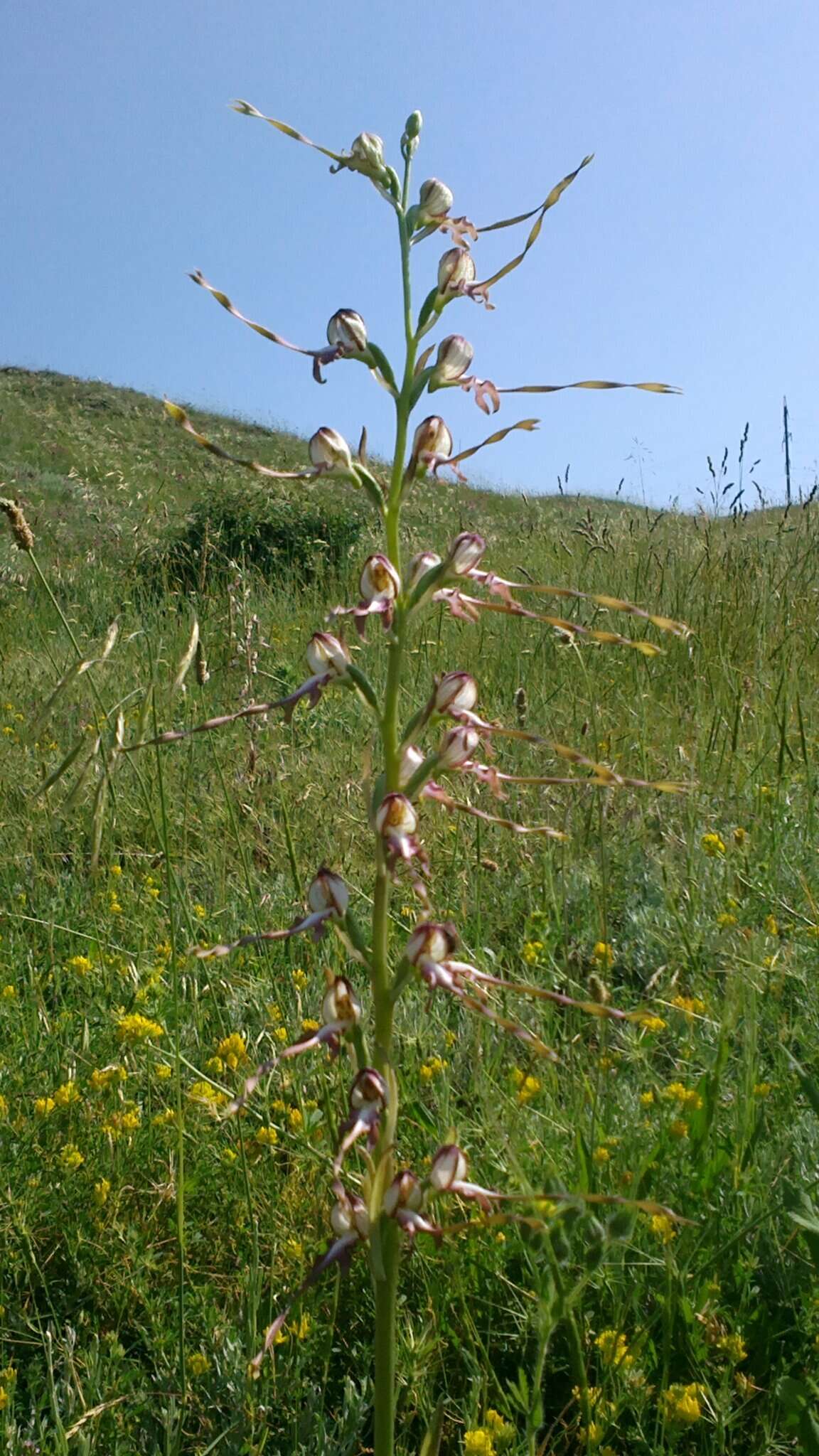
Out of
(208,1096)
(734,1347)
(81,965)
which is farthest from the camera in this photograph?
(81,965)

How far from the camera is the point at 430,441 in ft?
4.04

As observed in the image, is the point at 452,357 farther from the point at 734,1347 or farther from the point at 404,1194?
the point at 734,1347

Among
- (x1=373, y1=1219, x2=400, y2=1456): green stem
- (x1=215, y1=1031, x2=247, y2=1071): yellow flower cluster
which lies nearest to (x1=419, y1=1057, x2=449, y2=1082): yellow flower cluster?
(x1=215, y1=1031, x2=247, y2=1071): yellow flower cluster

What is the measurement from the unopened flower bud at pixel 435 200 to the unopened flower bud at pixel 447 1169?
110cm

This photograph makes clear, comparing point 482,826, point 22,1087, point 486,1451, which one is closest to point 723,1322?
point 486,1451

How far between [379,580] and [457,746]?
0.21 metres

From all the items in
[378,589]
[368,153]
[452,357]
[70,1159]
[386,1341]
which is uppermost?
[368,153]

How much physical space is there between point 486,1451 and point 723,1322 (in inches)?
20.0

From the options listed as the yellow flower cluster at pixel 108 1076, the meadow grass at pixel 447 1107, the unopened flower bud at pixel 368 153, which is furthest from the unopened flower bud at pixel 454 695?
the yellow flower cluster at pixel 108 1076

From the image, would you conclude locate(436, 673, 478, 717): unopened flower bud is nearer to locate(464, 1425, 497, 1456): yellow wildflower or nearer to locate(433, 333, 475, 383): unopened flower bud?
locate(433, 333, 475, 383): unopened flower bud

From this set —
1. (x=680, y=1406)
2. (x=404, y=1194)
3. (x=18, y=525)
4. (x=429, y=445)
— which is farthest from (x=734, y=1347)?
(x=18, y=525)

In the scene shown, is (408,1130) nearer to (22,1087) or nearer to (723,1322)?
(723,1322)

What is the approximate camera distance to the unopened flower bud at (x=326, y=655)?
3.83 feet

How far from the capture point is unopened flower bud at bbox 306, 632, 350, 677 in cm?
117
